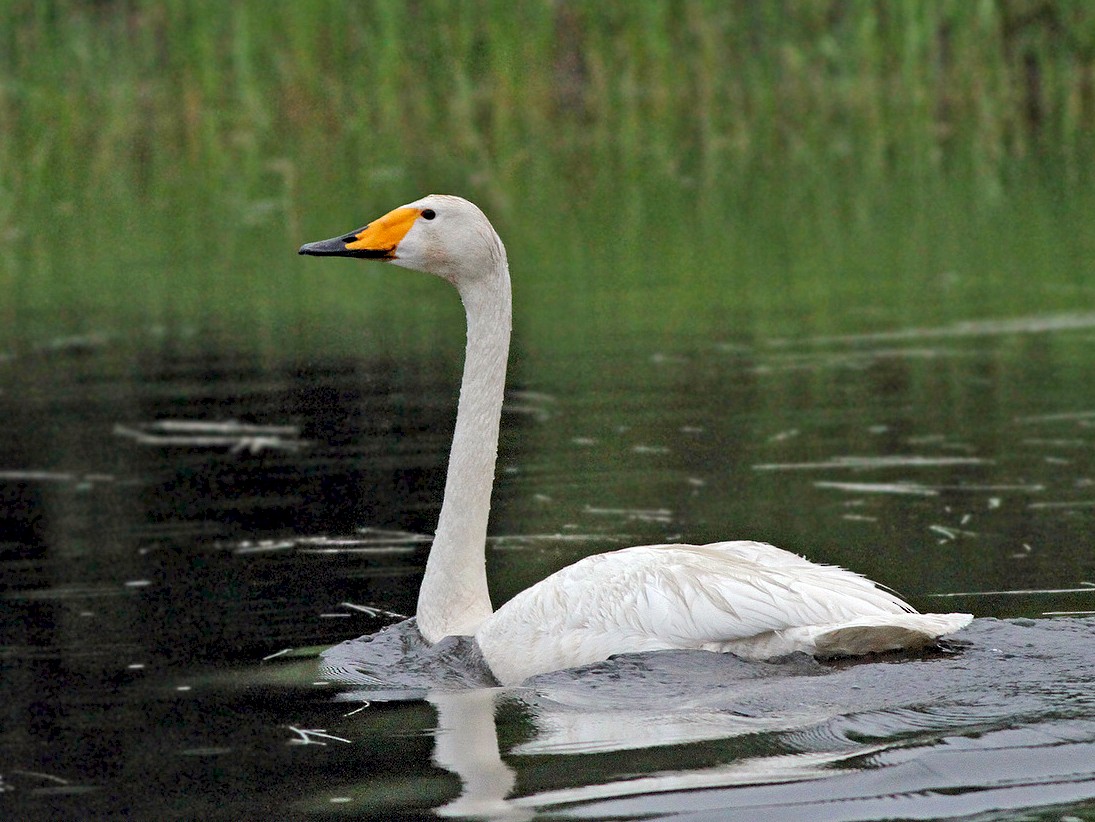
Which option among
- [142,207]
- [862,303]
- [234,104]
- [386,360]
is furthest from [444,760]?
[234,104]

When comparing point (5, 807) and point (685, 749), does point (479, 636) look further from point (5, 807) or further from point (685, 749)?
point (5, 807)

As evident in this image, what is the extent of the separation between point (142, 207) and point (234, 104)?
5.47m

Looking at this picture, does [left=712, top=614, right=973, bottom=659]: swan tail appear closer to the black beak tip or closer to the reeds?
the black beak tip

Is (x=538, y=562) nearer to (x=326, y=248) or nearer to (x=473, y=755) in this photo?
(x=326, y=248)

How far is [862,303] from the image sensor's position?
1517cm

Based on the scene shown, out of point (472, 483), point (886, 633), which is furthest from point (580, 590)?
point (886, 633)

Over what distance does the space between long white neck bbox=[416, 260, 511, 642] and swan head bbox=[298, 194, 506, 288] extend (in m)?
0.08

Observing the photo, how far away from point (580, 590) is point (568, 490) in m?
3.08

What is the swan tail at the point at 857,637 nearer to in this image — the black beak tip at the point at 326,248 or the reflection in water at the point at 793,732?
the reflection in water at the point at 793,732

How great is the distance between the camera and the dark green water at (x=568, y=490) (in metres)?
5.76

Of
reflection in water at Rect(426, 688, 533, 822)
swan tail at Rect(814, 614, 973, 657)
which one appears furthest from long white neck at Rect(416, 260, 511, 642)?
swan tail at Rect(814, 614, 973, 657)

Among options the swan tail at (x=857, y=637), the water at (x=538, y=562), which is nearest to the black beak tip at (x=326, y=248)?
the water at (x=538, y=562)

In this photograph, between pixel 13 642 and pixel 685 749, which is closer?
pixel 685 749

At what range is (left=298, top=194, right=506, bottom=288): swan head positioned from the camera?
756cm
